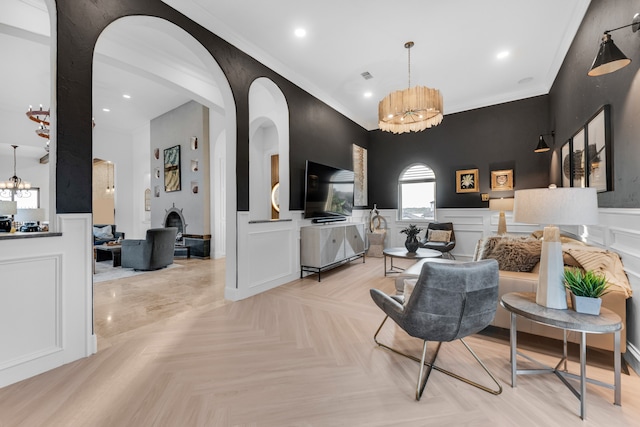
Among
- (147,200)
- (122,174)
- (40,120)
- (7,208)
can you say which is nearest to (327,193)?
(7,208)

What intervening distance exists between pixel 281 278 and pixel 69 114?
3051mm

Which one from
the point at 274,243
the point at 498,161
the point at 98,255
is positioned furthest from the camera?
the point at 98,255

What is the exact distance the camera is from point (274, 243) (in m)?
4.08

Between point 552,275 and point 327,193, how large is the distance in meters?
3.69

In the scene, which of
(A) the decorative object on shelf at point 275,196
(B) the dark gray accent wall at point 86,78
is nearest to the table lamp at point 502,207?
(B) the dark gray accent wall at point 86,78

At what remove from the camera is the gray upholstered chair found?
1631 mm

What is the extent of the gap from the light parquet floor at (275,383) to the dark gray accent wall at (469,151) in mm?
4231

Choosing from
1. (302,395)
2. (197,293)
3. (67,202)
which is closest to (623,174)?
(302,395)

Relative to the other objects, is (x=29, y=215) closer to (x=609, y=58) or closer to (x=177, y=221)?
(x=177, y=221)

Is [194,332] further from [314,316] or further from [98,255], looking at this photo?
[98,255]

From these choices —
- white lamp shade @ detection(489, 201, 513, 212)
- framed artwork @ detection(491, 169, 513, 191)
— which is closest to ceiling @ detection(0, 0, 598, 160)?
framed artwork @ detection(491, 169, 513, 191)

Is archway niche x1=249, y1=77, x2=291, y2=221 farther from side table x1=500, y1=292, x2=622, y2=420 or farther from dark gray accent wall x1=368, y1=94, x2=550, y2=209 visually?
side table x1=500, y1=292, x2=622, y2=420

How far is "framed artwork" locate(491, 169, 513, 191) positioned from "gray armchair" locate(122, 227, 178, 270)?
261 inches

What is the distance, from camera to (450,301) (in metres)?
1.66
